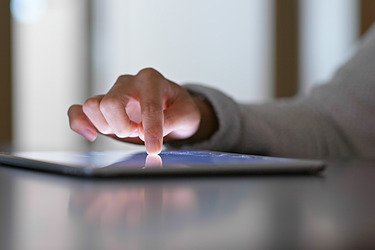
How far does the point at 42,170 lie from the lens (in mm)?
611

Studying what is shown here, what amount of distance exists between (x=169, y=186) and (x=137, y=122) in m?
0.37

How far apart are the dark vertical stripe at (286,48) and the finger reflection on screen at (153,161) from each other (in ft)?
9.92

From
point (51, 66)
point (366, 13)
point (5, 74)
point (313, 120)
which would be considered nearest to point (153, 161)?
point (313, 120)

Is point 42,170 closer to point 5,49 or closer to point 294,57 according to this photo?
point 5,49

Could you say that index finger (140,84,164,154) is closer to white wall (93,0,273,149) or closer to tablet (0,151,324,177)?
tablet (0,151,324,177)

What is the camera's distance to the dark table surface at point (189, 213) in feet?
0.87

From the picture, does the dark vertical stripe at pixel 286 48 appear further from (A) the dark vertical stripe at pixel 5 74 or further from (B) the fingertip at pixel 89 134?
(B) the fingertip at pixel 89 134

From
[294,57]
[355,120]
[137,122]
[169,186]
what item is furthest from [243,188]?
[294,57]

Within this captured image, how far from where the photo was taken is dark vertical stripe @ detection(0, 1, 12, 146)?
3307 millimetres

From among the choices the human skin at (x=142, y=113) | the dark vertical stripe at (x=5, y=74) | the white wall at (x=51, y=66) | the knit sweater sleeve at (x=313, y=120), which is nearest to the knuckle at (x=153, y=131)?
the human skin at (x=142, y=113)

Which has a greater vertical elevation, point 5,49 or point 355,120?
point 5,49

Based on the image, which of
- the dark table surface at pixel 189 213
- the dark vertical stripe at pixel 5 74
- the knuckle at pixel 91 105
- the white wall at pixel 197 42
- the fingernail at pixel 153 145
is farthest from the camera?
the white wall at pixel 197 42

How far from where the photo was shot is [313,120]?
1.22 meters

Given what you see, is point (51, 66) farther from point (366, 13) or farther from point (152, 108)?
point (152, 108)
